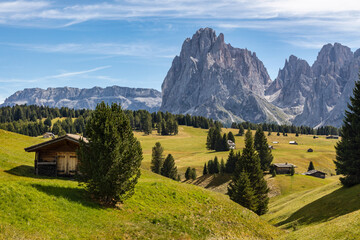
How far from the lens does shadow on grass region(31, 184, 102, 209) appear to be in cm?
2568

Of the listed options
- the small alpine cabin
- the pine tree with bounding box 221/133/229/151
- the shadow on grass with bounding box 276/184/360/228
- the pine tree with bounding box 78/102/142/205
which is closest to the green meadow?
the shadow on grass with bounding box 276/184/360/228

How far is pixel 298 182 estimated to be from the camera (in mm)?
92438

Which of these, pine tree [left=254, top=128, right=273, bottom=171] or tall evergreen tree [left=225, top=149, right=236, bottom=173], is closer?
pine tree [left=254, top=128, right=273, bottom=171]

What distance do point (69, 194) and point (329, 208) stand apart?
115 feet

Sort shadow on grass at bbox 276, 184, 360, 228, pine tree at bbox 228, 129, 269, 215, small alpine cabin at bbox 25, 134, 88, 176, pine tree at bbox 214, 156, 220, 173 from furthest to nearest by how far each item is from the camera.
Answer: pine tree at bbox 214, 156, 220, 173 < pine tree at bbox 228, 129, 269, 215 < small alpine cabin at bbox 25, 134, 88, 176 < shadow on grass at bbox 276, 184, 360, 228

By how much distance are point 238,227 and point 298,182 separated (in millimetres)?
66149

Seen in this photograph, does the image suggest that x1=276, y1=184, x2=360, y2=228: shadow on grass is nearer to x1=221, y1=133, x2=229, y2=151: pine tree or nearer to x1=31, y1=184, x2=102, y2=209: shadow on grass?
x1=31, y1=184, x2=102, y2=209: shadow on grass

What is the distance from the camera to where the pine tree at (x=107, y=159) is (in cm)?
2702

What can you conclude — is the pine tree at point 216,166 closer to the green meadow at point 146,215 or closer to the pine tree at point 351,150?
the green meadow at point 146,215

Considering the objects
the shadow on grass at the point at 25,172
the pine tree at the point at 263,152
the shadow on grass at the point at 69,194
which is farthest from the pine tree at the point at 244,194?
the pine tree at the point at 263,152

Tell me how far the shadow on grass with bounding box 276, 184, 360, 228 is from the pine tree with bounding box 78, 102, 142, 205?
26627mm

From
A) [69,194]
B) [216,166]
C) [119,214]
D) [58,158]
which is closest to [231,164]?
[216,166]

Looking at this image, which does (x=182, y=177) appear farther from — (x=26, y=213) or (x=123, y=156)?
(x=26, y=213)

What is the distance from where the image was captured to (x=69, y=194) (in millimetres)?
27047
